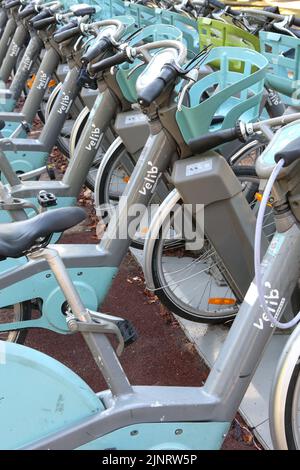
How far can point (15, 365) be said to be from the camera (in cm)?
162

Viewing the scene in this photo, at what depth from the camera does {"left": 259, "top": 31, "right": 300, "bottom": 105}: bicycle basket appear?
2.95 meters

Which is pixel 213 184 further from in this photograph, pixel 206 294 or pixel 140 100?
pixel 206 294

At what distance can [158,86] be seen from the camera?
232 cm

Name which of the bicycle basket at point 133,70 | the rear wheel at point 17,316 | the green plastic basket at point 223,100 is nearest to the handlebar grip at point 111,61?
the bicycle basket at point 133,70

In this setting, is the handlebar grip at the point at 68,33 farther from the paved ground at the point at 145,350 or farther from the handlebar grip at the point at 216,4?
the paved ground at the point at 145,350

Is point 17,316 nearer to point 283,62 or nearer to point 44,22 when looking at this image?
point 283,62

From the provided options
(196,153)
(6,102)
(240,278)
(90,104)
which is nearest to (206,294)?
(240,278)

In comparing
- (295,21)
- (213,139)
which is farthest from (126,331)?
(295,21)

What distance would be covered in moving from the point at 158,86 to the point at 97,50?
0.86m

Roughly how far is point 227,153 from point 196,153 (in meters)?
0.76

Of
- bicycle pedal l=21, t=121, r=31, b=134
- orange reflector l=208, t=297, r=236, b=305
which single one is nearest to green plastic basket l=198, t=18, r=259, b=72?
orange reflector l=208, t=297, r=236, b=305

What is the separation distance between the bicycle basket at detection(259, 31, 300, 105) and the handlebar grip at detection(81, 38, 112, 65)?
2.93ft

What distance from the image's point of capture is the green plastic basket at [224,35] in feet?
10.7

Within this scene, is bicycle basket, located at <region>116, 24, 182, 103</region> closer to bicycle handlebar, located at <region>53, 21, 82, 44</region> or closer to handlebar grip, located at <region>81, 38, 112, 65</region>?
handlebar grip, located at <region>81, 38, 112, 65</region>
